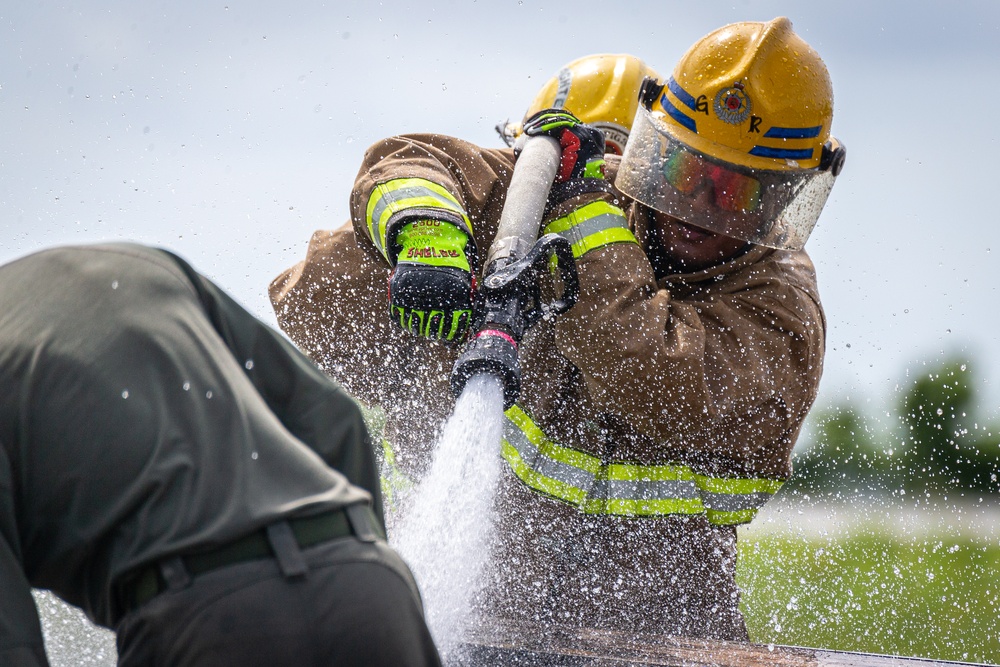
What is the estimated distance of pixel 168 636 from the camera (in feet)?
3.59

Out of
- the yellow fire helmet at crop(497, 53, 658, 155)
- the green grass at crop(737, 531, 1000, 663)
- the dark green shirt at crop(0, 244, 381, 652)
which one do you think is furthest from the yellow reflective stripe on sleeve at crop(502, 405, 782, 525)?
the green grass at crop(737, 531, 1000, 663)

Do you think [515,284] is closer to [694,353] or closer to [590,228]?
[590,228]

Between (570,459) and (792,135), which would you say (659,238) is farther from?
(570,459)

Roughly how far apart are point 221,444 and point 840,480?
63.0 ft

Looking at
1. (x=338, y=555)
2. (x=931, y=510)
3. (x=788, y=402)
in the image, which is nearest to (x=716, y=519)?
(x=788, y=402)

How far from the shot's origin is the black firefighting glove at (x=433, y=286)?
2.56 metres

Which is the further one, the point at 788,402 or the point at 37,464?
the point at 788,402

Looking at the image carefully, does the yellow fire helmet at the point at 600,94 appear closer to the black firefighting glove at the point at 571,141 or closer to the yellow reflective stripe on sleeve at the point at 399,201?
the black firefighting glove at the point at 571,141

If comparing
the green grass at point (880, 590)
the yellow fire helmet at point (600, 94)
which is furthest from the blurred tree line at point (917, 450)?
the yellow fire helmet at point (600, 94)

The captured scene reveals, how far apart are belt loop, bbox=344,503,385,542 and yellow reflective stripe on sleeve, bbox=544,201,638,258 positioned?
187cm

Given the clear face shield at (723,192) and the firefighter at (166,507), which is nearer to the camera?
the firefighter at (166,507)

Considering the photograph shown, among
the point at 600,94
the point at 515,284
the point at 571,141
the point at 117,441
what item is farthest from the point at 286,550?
the point at 600,94

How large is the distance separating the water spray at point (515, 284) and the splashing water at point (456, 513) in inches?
2.5

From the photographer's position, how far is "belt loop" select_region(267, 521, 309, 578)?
1.12m
